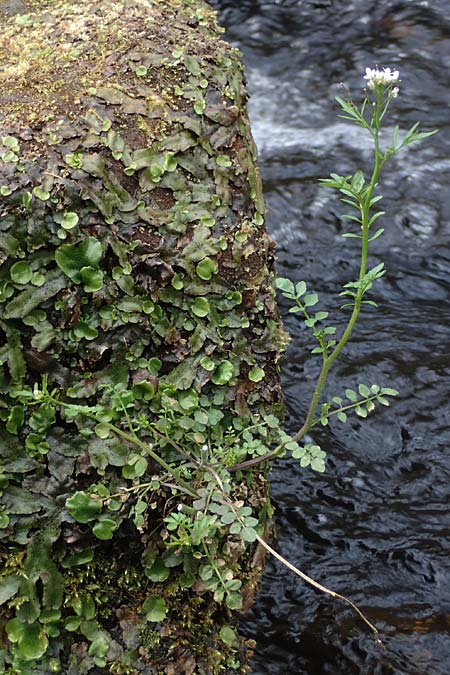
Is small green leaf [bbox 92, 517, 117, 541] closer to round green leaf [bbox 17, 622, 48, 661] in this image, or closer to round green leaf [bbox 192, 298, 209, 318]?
round green leaf [bbox 17, 622, 48, 661]

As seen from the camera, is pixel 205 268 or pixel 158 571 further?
pixel 205 268

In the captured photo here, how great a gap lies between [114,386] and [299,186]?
3295 mm

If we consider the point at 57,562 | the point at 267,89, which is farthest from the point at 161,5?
the point at 267,89

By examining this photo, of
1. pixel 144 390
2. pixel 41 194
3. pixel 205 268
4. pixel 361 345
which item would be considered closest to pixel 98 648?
pixel 144 390

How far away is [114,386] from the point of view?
230 cm

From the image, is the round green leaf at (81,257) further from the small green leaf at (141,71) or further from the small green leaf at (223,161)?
the small green leaf at (141,71)

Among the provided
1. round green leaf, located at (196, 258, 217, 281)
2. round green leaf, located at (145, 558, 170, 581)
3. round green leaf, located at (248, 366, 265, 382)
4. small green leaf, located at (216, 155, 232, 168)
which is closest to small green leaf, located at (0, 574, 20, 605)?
round green leaf, located at (145, 558, 170, 581)

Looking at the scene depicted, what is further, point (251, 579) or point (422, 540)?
point (422, 540)

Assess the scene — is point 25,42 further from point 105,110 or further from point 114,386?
point 114,386

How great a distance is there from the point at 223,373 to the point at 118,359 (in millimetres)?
329

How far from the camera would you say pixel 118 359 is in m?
2.34

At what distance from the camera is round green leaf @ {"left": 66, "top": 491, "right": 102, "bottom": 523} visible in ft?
7.08

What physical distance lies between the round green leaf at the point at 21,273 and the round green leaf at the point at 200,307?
0.51m

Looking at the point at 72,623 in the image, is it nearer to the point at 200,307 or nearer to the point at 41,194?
the point at 200,307
